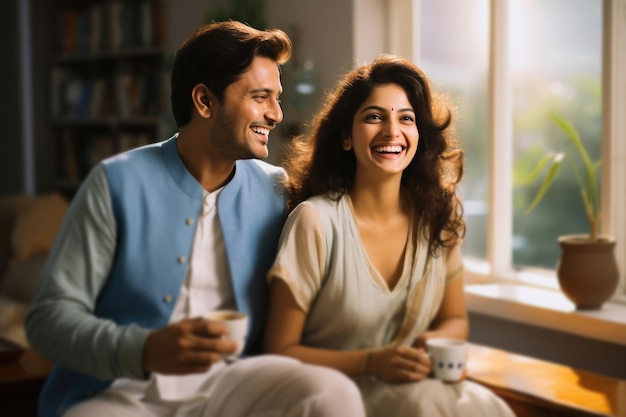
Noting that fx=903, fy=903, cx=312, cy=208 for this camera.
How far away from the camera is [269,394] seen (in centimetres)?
83

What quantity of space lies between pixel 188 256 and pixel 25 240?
91.6 inches

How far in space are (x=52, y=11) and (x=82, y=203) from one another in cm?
340

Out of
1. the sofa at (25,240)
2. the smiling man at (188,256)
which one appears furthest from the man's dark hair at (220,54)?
the sofa at (25,240)

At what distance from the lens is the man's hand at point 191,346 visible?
0.70 m

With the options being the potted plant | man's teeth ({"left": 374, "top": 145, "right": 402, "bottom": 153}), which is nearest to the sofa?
the potted plant

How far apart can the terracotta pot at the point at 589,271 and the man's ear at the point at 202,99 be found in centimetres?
105

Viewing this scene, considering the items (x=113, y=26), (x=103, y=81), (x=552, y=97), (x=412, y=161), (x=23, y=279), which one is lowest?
(x=23, y=279)

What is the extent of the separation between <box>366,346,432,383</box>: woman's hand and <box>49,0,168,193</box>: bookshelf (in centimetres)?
228

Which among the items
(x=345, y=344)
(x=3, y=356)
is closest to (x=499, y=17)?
(x=345, y=344)

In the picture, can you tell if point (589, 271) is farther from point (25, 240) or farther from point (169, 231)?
point (25, 240)

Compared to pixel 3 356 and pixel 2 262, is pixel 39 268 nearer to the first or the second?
pixel 2 262

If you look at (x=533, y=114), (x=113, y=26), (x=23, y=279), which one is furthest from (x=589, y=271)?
(x=113, y=26)

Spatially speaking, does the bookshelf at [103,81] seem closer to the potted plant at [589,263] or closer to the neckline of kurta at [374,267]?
the potted plant at [589,263]

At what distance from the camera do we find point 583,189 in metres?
1.68
